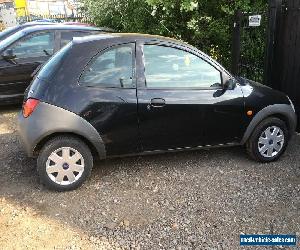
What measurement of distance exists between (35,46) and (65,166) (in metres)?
4.19

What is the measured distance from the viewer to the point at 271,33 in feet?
21.1

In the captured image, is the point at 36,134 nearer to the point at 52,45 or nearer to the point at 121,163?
the point at 121,163

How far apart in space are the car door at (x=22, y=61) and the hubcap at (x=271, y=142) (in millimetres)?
4684

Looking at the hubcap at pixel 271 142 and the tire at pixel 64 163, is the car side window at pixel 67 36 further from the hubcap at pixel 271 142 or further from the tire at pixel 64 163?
the hubcap at pixel 271 142

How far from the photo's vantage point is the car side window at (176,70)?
15.3 ft

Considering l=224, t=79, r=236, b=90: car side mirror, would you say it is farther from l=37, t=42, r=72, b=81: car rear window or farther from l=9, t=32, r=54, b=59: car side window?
l=9, t=32, r=54, b=59: car side window

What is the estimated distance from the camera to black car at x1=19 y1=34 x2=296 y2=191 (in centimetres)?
436

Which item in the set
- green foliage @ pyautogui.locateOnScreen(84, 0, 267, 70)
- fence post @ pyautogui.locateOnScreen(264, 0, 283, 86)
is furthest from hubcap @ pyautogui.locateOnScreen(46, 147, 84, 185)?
green foliage @ pyautogui.locateOnScreen(84, 0, 267, 70)

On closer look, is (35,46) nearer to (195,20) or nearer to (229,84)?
(195,20)

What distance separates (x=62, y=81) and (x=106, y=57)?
573 millimetres

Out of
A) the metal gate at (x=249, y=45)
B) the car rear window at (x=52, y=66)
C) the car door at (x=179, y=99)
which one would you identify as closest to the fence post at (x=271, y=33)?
the metal gate at (x=249, y=45)

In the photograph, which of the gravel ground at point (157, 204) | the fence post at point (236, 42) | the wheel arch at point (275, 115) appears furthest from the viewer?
the fence post at point (236, 42)

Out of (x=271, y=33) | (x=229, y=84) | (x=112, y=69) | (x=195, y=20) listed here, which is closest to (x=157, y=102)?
(x=112, y=69)

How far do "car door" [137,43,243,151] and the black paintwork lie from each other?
0.01m
